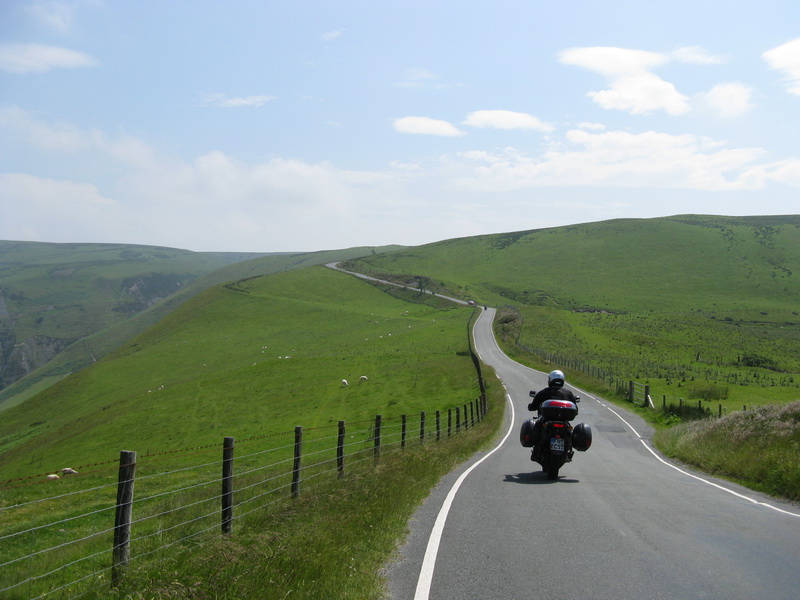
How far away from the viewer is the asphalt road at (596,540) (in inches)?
251

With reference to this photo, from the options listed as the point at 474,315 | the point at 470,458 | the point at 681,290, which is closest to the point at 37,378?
the point at 474,315

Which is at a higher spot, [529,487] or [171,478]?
[529,487]

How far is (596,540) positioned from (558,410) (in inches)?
224

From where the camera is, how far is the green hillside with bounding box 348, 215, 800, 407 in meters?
59.9

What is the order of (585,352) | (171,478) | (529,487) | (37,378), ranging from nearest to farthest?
(529,487), (171,478), (585,352), (37,378)

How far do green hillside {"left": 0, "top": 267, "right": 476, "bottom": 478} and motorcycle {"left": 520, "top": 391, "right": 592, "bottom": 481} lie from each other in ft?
83.8

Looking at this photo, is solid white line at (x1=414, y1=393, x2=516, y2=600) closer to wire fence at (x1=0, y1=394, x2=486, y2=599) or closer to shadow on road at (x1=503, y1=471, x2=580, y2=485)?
shadow on road at (x1=503, y1=471, x2=580, y2=485)

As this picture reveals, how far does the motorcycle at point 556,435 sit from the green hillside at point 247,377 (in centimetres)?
2555

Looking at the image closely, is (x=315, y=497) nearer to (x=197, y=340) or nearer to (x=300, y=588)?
(x=300, y=588)

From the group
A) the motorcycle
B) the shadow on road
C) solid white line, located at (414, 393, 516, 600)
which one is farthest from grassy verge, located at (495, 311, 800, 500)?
solid white line, located at (414, 393, 516, 600)

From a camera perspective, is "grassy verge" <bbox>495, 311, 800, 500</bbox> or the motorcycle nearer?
→ "grassy verge" <bbox>495, 311, 800, 500</bbox>

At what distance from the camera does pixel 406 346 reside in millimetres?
73938

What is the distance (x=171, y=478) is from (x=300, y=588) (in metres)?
20.8

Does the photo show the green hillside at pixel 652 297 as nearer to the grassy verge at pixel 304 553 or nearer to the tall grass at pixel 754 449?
the tall grass at pixel 754 449
